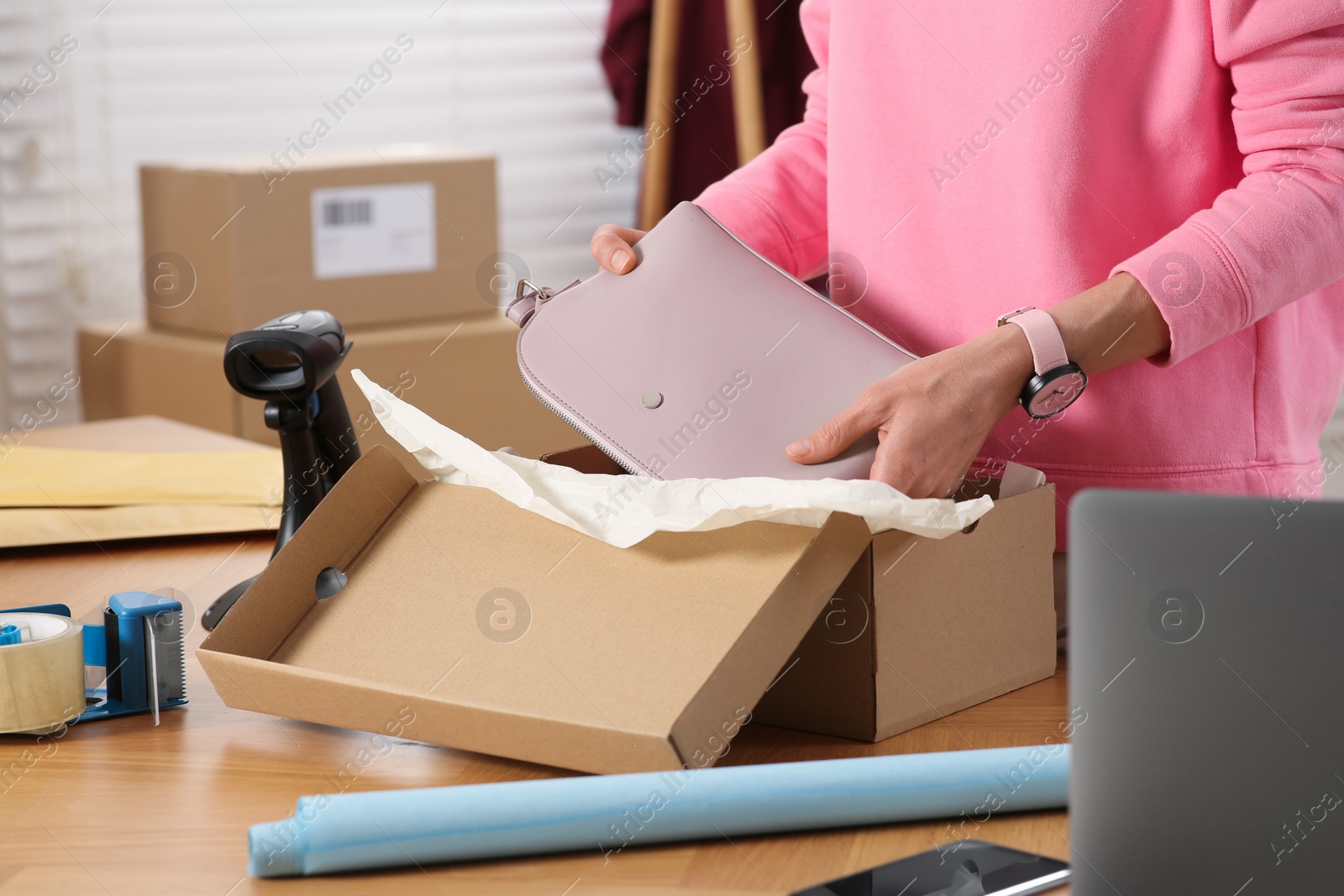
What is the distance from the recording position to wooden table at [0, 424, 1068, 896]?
636mm

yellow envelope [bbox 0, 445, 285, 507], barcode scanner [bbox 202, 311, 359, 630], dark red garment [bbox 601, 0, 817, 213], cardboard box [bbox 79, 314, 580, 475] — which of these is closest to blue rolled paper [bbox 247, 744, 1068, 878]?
barcode scanner [bbox 202, 311, 359, 630]

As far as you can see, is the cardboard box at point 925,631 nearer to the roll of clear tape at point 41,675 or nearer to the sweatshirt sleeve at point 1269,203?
the sweatshirt sleeve at point 1269,203

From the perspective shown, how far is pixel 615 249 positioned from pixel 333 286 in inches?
47.3

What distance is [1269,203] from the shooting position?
891 millimetres

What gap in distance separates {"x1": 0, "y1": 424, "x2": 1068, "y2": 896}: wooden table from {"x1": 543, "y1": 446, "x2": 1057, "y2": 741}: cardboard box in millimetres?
14

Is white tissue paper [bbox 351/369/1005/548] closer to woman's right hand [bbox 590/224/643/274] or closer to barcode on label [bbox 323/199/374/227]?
woman's right hand [bbox 590/224/643/274]

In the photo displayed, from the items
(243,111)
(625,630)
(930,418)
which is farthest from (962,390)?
(243,111)

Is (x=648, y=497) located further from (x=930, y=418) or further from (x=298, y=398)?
(x=298, y=398)

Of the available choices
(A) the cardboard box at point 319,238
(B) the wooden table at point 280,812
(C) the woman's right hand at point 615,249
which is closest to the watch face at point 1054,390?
→ (B) the wooden table at point 280,812

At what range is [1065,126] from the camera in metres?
0.97

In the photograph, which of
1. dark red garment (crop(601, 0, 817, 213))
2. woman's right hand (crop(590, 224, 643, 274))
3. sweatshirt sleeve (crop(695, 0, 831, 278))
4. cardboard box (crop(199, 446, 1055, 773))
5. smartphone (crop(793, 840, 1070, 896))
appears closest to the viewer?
smartphone (crop(793, 840, 1070, 896))

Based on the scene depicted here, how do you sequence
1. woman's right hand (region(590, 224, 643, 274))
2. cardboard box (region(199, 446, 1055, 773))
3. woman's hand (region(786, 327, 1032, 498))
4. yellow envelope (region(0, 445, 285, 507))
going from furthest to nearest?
yellow envelope (region(0, 445, 285, 507)), woman's right hand (region(590, 224, 643, 274)), woman's hand (region(786, 327, 1032, 498)), cardboard box (region(199, 446, 1055, 773))

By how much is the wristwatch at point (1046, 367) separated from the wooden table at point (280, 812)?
0.19m

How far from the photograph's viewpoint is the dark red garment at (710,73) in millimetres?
2543
